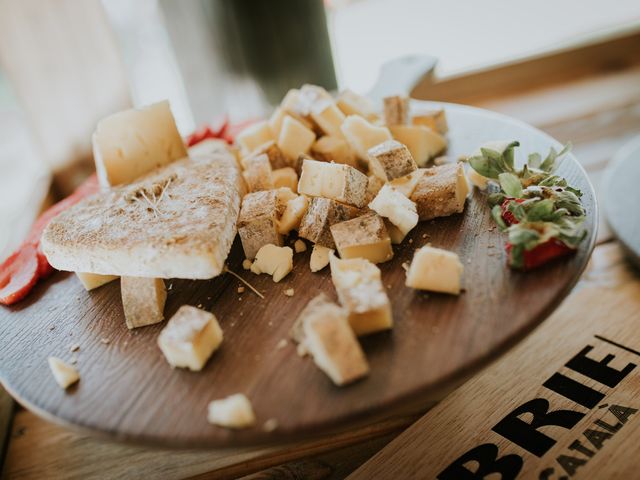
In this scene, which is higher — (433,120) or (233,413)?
(433,120)

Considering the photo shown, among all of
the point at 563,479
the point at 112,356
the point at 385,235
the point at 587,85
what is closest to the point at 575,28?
the point at 587,85

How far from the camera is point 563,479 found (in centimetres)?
104

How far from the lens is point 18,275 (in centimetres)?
140

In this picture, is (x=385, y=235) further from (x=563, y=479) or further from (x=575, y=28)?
(x=575, y=28)

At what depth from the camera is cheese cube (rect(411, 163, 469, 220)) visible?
1.24 m

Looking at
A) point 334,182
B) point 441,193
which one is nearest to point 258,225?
point 334,182

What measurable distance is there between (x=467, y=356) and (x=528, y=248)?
251 mm

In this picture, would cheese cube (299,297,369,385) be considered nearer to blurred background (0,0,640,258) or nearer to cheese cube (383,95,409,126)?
cheese cube (383,95,409,126)

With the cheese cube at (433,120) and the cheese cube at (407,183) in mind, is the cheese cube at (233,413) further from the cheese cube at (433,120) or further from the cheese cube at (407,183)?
the cheese cube at (433,120)

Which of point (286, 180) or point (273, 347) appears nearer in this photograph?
point (273, 347)

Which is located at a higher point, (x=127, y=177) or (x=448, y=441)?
(x=127, y=177)

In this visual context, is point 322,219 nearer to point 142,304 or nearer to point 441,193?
point 441,193

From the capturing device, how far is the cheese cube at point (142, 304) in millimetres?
1148

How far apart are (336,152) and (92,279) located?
688 millimetres
